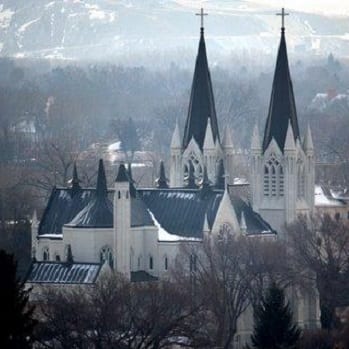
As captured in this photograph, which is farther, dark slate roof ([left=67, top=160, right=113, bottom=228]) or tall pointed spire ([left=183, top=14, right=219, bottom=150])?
tall pointed spire ([left=183, top=14, right=219, bottom=150])

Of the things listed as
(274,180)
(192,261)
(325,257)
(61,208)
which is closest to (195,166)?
(274,180)

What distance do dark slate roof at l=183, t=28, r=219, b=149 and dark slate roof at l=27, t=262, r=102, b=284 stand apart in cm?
785

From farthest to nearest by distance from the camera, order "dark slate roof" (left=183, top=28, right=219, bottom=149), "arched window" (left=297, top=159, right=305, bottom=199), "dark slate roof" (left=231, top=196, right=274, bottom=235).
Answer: "dark slate roof" (left=183, top=28, right=219, bottom=149), "arched window" (left=297, top=159, right=305, bottom=199), "dark slate roof" (left=231, top=196, right=274, bottom=235)

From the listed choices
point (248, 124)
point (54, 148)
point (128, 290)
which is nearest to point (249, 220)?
point (128, 290)

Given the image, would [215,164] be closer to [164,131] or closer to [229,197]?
[229,197]

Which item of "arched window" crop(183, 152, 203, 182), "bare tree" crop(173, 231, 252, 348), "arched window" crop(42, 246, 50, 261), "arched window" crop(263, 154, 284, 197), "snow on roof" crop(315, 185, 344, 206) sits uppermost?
"snow on roof" crop(315, 185, 344, 206)

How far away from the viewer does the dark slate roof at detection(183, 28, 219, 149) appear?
300ft

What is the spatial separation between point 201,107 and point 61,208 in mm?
5638

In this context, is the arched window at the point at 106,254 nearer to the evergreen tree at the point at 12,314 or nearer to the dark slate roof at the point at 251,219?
the dark slate roof at the point at 251,219

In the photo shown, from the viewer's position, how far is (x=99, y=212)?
284ft

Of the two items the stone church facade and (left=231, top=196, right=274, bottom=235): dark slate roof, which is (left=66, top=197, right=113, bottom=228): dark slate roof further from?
(left=231, top=196, right=274, bottom=235): dark slate roof

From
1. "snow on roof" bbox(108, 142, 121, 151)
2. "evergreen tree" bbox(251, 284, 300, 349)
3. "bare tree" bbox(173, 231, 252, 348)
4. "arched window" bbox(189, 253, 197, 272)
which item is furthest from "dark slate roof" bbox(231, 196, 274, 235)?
"snow on roof" bbox(108, 142, 121, 151)

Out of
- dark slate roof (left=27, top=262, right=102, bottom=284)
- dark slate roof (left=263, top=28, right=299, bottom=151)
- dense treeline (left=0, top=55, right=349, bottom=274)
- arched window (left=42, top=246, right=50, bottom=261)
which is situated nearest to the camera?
dark slate roof (left=27, top=262, right=102, bottom=284)

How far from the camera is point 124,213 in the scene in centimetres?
8612
